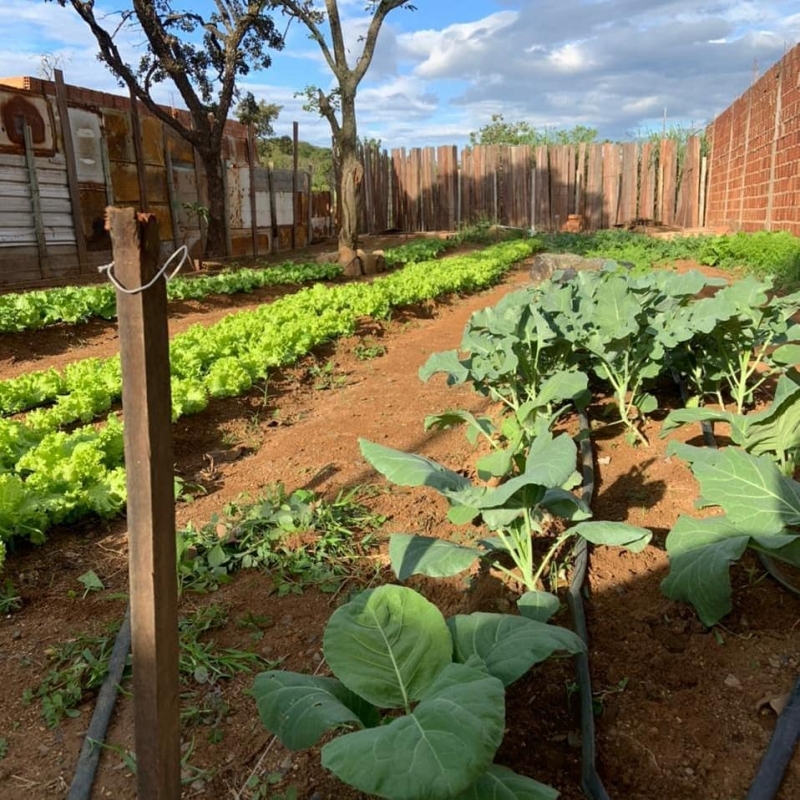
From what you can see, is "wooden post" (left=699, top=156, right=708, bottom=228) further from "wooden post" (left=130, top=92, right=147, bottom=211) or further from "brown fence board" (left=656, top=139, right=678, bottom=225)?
"wooden post" (left=130, top=92, right=147, bottom=211)

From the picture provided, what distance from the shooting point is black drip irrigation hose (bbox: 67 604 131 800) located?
1.80m

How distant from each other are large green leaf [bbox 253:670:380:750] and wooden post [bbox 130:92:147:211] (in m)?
14.0

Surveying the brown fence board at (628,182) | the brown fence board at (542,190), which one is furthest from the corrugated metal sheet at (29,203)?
the brown fence board at (628,182)

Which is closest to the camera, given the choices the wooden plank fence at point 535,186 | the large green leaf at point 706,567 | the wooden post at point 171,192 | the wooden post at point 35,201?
the large green leaf at point 706,567

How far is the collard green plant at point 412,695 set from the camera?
1.14m

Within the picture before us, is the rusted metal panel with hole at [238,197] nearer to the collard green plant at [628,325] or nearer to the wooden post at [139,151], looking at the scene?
the wooden post at [139,151]

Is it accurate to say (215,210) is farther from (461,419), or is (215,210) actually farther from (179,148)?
(461,419)

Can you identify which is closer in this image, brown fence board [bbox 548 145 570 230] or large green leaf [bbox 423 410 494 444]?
large green leaf [bbox 423 410 494 444]

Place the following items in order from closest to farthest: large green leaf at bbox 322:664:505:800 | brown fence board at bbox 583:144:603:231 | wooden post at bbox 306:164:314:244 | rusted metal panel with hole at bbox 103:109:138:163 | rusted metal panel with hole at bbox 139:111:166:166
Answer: large green leaf at bbox 322:664:505:800
rusted metal panel with hole at bbox 103:109:138:163
rusted metal panel with hole at bbox 139:111:166:166
brown fence board at bbox 583:144:603:231
wooden post at bbox 306:164:314:244

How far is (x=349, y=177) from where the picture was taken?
13695 millimetres

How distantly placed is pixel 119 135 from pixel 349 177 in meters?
4.68

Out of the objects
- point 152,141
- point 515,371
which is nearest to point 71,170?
point 152,141

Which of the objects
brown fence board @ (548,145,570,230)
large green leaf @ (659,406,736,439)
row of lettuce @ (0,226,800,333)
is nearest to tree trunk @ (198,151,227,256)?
row of lettuce @ (0,226,800,333)

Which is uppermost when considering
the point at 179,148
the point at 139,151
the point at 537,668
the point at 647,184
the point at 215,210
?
the point at 179,148
